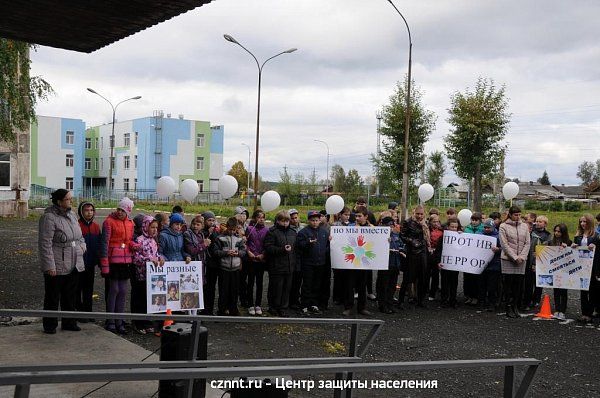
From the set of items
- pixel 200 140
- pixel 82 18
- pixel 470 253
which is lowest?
pixel 470 253

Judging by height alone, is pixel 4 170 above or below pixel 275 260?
above

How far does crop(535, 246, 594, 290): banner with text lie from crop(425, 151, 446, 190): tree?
1786 inches

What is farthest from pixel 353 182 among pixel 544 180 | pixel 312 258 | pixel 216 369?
pixel 544 180

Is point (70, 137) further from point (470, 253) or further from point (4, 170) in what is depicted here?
point (470, 253)

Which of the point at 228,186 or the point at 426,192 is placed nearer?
the point at 228,186

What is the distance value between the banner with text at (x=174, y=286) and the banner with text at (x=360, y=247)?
9.79ft

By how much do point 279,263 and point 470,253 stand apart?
414 cm

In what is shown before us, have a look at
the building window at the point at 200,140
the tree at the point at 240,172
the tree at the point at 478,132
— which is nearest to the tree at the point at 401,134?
the tree at the point at 478,132

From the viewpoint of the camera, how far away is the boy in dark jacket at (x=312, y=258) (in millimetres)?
10453

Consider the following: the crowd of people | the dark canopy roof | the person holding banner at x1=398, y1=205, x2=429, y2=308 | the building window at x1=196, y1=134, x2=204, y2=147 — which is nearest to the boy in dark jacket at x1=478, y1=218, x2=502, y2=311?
the crowd of people

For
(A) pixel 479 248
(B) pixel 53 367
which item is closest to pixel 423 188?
(A) pixel 479 248

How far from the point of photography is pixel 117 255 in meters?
8.39

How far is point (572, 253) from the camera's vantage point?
34.8 ft

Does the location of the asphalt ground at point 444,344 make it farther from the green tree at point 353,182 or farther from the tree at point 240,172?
the tree at point 240,172
